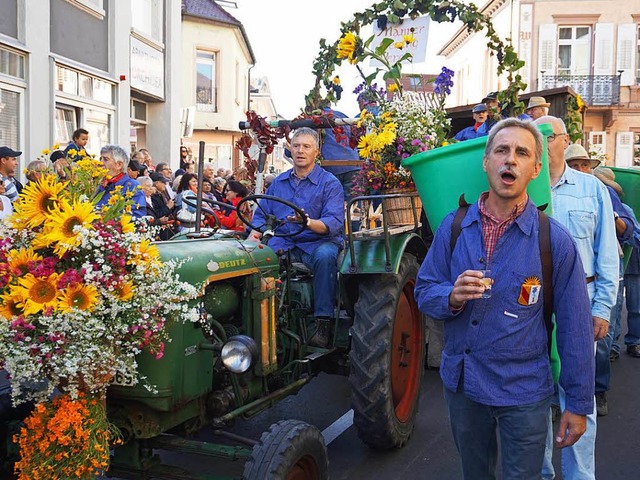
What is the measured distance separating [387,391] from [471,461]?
1467mm

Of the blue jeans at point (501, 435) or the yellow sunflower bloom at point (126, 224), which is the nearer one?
the blue jeans at point (501, 435)

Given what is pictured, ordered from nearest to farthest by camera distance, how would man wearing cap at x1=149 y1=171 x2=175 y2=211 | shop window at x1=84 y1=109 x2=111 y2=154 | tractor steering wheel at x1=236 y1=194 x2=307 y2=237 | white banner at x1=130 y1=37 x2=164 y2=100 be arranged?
tractor steering wheel at x1=236 y1=194 x2=307 y2=237, man wearing cap at x1=149 y1=171 x2=175 y2=211, shop window at x1=84 y1=109 x2=111 y2=154, white banner at x1=130 y1=37 x2=164 y2=100

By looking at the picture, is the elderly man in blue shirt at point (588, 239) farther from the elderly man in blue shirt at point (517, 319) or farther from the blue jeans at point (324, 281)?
the blue jeans at point (324, 281)

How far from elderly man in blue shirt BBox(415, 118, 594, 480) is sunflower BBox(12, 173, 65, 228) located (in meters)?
1.44

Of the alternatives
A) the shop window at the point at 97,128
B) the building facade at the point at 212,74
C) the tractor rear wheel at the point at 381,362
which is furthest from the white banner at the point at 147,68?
the building facade at the point at 212,74

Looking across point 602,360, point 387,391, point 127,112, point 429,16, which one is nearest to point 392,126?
point 429,16

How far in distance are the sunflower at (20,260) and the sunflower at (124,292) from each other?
0.30 m

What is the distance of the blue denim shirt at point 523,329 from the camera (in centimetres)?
255

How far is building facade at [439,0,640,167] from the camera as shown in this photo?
28.2 metres

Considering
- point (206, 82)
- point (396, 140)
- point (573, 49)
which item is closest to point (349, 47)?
point (396, 140)

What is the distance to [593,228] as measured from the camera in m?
3.51

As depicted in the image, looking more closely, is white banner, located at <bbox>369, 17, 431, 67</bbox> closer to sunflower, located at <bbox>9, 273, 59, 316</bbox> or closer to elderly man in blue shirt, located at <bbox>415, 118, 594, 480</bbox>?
elderly man in blue shirt, located at <bbox>415, 118, 594, 480</bbox>

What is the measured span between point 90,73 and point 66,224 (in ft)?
36.4

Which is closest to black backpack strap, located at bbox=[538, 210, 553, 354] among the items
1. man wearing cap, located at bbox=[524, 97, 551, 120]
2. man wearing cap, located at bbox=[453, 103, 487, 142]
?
man wearing cap, located at bbox=[524, 97, 551, 120]
